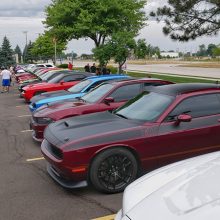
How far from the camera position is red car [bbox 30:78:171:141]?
870 centimetres

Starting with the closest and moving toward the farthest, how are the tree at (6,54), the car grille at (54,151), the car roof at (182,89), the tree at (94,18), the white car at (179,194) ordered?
the white car at (179,194)
the car grille at (54,151)
the car roof at (182,89)
the tree at (94,18)
the tree at (6,54)

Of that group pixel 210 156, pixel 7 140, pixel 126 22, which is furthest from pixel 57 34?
pixel 210 156

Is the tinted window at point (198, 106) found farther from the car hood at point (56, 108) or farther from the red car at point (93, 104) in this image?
the car hood at point (56, 108)

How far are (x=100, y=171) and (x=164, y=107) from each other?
56.0 inches

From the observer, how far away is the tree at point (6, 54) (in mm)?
83375

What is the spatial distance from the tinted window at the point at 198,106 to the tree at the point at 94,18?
24.3 meters

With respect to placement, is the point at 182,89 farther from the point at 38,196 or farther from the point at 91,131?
the point at 38,196

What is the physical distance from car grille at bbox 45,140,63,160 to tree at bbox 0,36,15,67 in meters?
77.4

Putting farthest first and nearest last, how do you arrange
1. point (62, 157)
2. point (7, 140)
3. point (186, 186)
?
point (7, 140)
point (62, 157)
point (186, 186)

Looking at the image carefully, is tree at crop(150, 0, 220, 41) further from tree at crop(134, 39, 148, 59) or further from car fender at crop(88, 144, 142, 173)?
car fender at crop(88, 144, 142, 173)

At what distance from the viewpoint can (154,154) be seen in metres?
5.78

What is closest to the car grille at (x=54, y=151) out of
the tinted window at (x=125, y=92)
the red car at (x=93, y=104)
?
the red car at (x=93, y=104)

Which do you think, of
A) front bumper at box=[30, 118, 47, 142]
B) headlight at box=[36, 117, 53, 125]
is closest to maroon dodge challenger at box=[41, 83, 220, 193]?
headlight at box=[36, 117, 53, 125]

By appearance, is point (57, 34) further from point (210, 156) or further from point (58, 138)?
point (210, 156)
